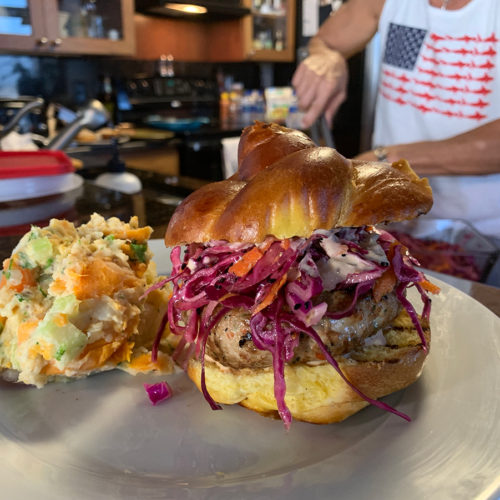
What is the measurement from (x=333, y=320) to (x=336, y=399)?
15 cm

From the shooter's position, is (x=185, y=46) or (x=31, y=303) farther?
(x=185, y=46)

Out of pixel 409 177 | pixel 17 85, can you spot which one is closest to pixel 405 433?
pixel 409 177

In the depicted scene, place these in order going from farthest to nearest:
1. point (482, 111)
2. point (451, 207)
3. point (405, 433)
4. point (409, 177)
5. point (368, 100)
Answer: point (368, 100), point (451, 207), point (482, 111), point (409, 177), point (405, 433)

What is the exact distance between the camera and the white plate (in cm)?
77

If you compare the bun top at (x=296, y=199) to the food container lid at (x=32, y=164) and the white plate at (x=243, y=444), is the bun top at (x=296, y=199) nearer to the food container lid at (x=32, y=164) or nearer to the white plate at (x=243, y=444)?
the white plate at (x=243, y=444)

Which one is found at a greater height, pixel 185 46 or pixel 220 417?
pixel 185 46

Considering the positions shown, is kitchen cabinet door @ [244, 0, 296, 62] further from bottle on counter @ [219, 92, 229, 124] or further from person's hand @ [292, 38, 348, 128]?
person's hand @ [292, 38, 348, 128]

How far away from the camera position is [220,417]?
1.00 m

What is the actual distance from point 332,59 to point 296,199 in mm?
1918

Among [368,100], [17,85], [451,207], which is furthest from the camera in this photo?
[368,100]

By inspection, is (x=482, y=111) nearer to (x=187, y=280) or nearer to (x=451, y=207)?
(x=451, y=207)

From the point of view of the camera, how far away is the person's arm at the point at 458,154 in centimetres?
210

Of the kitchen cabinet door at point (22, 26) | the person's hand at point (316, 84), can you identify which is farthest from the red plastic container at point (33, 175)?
the kitchen cabinet door at point (22, 26)

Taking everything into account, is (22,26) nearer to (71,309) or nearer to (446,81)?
(446,81)
